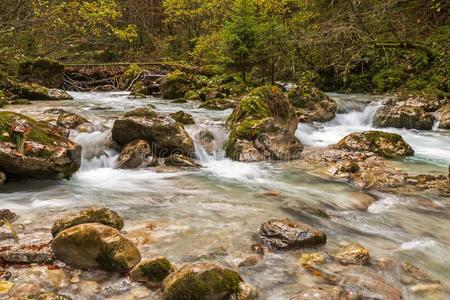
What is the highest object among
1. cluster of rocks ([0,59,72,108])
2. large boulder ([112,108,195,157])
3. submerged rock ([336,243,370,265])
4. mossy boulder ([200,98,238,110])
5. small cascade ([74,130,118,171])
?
cluster of rocks ([0,59,72,108])

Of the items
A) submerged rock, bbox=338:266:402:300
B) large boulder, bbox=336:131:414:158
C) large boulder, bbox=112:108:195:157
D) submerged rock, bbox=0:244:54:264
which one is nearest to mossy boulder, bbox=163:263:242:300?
submerged rock, bbox=338:266:402:300

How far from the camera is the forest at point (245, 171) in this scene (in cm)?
377

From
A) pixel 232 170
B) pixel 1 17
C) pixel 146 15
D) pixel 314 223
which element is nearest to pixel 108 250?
pixel 314 223

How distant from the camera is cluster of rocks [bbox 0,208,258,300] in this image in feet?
11.1

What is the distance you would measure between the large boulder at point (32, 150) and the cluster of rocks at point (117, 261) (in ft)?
9.00

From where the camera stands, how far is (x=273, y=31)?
15852 millimetres

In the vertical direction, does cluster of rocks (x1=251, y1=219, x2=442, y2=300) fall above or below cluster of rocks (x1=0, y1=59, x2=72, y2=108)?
below

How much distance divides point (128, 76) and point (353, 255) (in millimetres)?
19072

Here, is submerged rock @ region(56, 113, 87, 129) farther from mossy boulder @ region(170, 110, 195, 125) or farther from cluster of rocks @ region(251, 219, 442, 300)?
cluster of rocks @ region(251, 219, 442, 300)

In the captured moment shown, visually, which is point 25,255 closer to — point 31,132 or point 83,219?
point 83,219

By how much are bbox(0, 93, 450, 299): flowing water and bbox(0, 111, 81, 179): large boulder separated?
21cm

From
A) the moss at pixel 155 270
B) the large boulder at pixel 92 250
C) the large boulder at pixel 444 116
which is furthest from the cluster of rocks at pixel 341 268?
the large boulder at pixel 444 116

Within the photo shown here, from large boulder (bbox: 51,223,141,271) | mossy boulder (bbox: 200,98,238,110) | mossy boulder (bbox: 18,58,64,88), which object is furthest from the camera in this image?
mossy boulder (bbox: 18,58,64,88)

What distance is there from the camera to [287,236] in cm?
448
